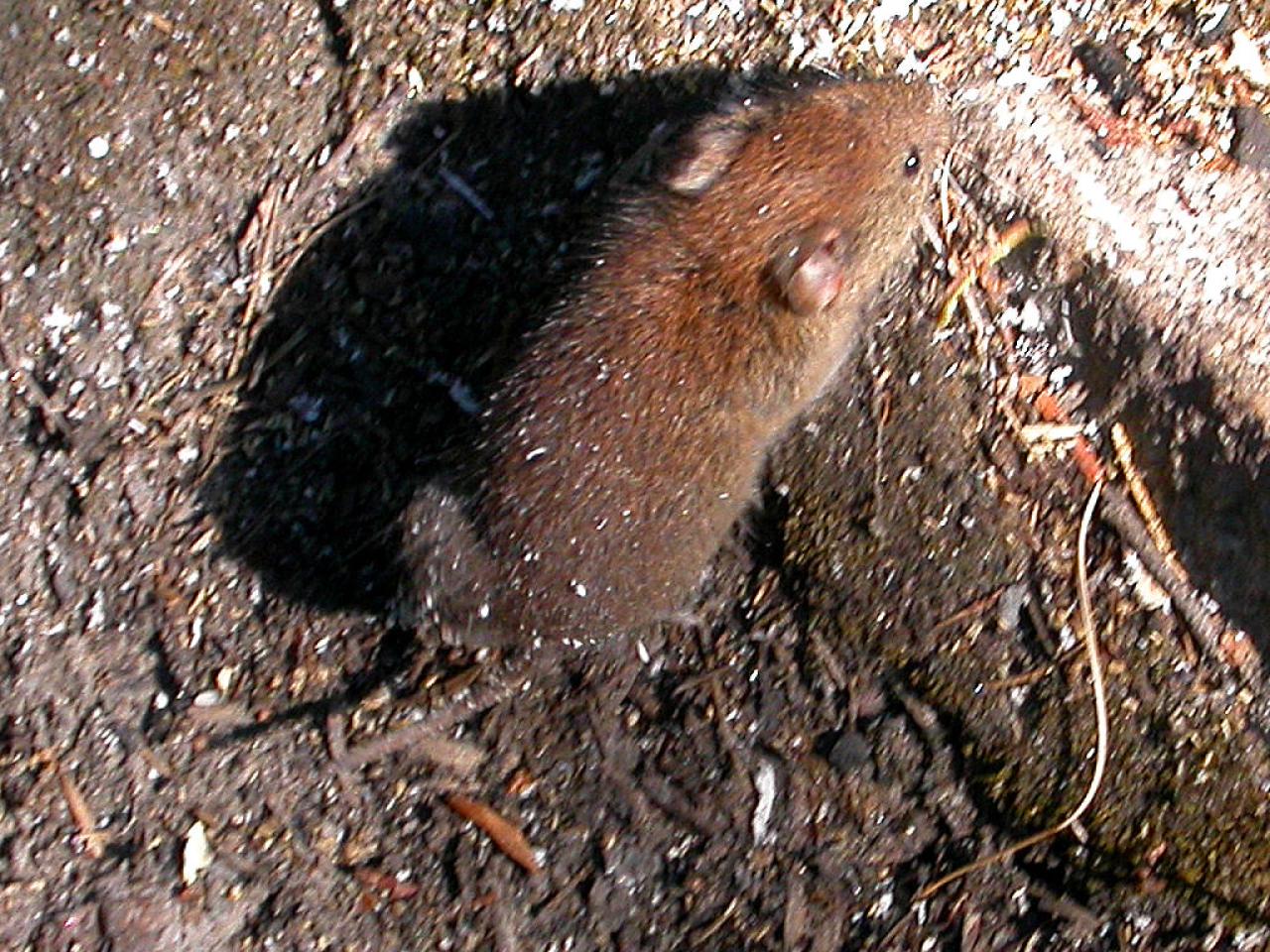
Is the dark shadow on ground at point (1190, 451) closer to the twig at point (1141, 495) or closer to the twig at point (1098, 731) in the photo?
the twig at point (1141, 495)

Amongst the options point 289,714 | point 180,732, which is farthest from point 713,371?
point 180,732

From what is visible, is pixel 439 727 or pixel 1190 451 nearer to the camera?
pixel 1190 451

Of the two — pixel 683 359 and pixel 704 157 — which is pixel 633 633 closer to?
pixel 683 359

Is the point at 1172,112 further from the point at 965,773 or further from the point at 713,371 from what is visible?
the point at 965,773

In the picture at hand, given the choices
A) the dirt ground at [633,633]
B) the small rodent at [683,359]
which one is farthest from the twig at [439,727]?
the small rodent at [683,359]

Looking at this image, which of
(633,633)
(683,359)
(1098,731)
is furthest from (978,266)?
(633,633)

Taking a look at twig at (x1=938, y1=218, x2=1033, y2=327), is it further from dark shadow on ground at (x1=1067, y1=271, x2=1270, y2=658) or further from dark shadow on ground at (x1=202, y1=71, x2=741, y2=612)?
dark shadow on ground at (x1=202, y1=71, x2=741, y2=612)

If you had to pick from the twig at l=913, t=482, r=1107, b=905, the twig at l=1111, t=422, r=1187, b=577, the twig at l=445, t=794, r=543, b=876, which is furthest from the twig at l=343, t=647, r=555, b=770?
the twig at l=1111, t=422, r=1187, b=577

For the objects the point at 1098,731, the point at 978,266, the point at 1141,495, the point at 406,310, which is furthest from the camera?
the point at 406,310
